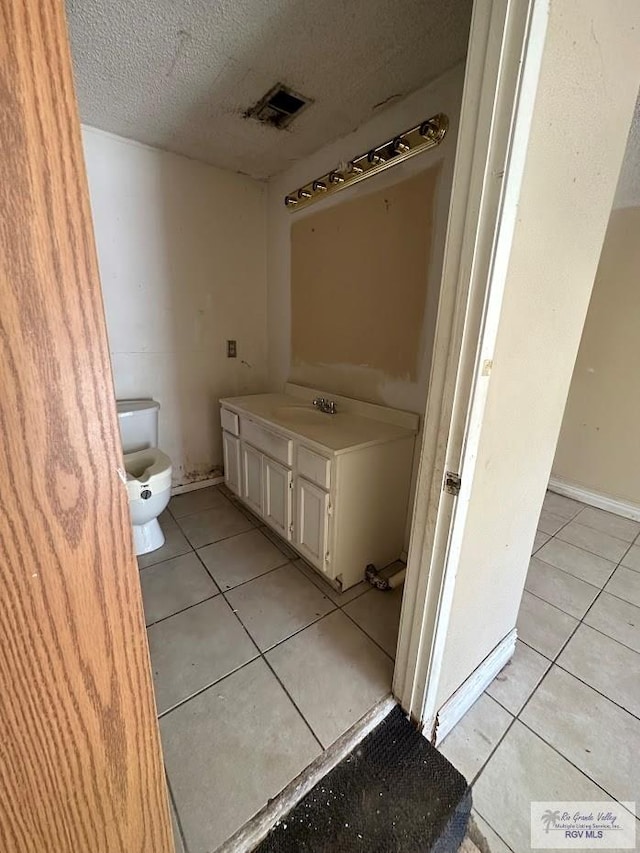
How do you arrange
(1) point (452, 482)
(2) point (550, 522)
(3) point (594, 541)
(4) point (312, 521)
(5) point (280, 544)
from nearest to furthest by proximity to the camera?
(1) point (452, 482) → (4) point (312, 521) → (5) point (280, 544) → (3) point (594, 541) → (2) point (550, 522)

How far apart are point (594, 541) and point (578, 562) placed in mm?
330

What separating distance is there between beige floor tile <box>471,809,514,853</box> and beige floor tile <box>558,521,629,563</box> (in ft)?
5.49

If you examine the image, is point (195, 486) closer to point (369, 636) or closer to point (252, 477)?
point (252, 477)

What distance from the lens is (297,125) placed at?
68.6 inches

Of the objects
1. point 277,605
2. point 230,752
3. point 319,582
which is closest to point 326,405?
point 319,582

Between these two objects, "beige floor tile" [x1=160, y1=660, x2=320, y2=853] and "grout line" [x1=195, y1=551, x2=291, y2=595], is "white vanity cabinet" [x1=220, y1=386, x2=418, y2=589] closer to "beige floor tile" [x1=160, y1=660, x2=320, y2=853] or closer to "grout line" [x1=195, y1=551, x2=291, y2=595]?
"grout line" [x1=195, y1=551, x2=291, y2=595]

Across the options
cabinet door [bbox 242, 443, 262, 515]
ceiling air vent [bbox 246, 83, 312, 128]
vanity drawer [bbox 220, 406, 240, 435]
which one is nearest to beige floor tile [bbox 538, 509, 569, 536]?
cabinet door [bbox 242, 443, 262, 515]

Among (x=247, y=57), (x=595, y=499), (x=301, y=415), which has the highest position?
(x=247, y=57)

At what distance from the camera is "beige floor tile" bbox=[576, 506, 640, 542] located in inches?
91.2

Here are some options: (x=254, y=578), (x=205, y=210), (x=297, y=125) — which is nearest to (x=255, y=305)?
(x=205, y=210)

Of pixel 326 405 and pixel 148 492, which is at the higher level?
pixel 326 405

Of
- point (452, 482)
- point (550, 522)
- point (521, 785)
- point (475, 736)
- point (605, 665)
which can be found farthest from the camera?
point (550, 522)

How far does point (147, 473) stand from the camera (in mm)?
1755

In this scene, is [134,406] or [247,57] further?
[134,406]
